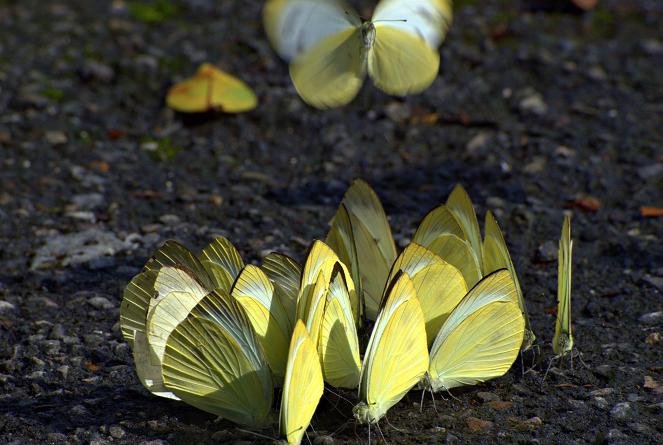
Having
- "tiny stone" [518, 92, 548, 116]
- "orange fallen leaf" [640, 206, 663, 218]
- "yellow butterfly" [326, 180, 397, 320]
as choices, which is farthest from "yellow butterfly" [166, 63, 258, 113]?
"yellow butterfly" [326, 180, 397, 320]

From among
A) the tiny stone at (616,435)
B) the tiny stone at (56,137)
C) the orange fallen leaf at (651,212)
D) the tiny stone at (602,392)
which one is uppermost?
the tiny stone at (616,435)

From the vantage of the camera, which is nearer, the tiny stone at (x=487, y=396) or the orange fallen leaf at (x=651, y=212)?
the tiny stone at (x=487, y=396)

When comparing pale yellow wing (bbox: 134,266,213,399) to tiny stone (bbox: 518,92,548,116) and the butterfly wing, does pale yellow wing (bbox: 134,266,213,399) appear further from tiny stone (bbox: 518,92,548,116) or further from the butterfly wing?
tiny stone (bbox: 518,92,548,116)

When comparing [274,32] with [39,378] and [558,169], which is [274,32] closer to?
[39,378]

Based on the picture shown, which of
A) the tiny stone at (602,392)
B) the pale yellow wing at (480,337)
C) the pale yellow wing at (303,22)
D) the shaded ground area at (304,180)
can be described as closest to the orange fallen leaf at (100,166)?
the shaded ground area at (304,180)

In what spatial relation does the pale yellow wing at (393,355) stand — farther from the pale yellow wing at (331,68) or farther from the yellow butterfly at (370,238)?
the pale yellow wing at (331,68)

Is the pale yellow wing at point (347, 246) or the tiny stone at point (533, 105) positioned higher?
the pale yellow wing at point (347, 246)

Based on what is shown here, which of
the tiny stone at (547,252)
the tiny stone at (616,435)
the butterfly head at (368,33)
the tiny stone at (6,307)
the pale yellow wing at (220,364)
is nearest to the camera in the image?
the pale yellow wing at (220,364)

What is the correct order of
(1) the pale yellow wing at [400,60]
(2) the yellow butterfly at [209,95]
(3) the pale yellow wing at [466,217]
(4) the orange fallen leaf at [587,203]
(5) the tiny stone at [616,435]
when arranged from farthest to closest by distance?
(2) the yellow butterfly at [209,95] → (4) the orange fallen leaf at [587,203] → (1) the pale yellow wing at [400,60] → (3) the pale yellow wing at [466,217] → (5) the tiny stone at [616,435]
